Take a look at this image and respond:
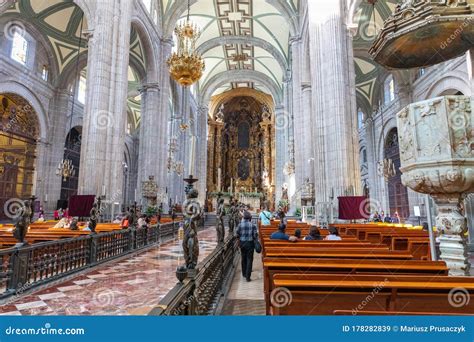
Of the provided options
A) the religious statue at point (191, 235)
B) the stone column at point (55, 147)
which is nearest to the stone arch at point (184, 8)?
the stone column at point (55, 147)

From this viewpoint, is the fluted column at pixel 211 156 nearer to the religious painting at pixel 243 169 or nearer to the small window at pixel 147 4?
the religious painting at pixel 243 169

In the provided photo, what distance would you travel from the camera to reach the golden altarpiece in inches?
1335

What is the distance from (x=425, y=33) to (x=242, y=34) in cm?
2224

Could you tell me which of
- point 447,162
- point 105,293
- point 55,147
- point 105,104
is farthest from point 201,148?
point 447,162

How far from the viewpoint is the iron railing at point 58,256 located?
4160mm

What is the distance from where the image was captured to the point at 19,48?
1477 cm

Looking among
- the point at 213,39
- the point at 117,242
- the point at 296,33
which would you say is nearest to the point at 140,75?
the point at 213,39

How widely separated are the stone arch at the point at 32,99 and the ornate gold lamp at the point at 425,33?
53.3ft

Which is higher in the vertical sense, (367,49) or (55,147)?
(367,49)

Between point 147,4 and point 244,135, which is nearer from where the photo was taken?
point 147,4

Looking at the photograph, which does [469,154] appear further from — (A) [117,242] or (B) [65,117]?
(B) [65,117]

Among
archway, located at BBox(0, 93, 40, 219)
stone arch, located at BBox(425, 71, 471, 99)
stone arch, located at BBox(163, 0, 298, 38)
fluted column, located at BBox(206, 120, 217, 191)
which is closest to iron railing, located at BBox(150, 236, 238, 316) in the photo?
stone arch, located at BBox(425, 71, 471, 99)

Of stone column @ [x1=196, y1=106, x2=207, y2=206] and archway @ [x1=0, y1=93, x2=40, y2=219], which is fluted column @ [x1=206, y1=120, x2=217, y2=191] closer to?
stone column @ [x1=196, y1=106, x2=207, y2=206]

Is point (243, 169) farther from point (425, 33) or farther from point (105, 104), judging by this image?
point (425, 33)
